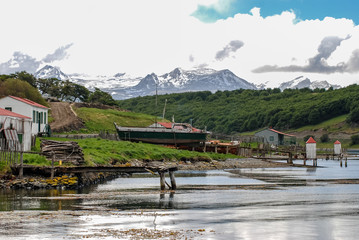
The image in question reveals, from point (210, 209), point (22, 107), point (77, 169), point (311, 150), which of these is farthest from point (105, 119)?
point (210, 209)

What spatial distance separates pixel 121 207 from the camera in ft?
106

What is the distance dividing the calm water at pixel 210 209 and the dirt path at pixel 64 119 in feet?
159

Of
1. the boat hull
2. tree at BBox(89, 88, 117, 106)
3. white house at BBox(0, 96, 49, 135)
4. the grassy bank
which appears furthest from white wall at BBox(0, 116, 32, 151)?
tree at BBox(89, 88, 117, 106)

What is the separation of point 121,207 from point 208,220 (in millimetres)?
6603

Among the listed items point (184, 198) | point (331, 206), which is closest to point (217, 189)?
point (184, 198)

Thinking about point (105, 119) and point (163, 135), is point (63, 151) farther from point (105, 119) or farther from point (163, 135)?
point (105, 119)

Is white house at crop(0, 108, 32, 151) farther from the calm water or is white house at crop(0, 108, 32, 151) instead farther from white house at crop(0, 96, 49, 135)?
the calm water

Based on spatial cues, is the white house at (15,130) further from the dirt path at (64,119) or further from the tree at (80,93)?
the tree at (80,93)

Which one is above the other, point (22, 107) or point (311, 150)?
point (22, 107)

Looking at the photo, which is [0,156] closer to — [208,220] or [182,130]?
[208,220]

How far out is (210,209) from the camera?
31.8m

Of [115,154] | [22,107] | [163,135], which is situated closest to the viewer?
[115,154]

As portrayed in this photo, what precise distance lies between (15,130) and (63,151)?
22.7 feet

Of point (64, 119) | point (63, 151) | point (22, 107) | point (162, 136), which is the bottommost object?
point (63, 151)
